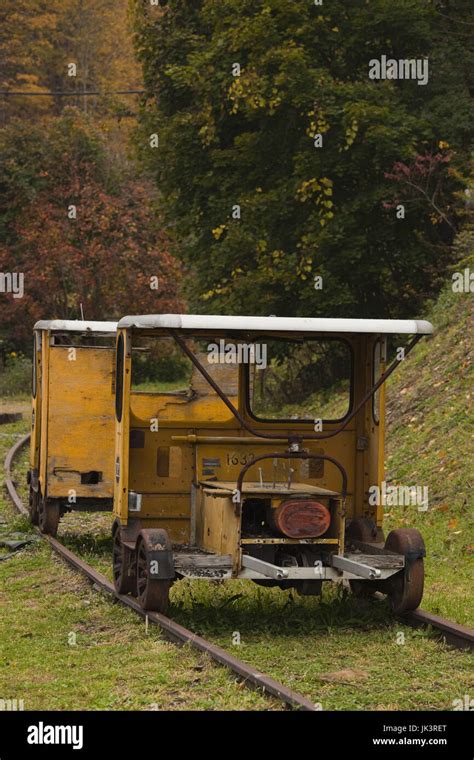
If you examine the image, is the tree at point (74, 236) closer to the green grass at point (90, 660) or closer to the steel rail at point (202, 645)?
the steel rail at point (202, 645)

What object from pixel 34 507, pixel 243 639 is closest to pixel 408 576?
pixel 243 639

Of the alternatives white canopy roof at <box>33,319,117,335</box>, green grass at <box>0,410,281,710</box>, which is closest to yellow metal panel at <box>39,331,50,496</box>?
white canopy roof at <box>33,319,117,335</box>

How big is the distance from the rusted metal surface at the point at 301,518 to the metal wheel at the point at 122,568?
4.89 ft

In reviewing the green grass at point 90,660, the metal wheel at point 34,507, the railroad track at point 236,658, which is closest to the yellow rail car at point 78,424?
the metal wheel at point 34,507

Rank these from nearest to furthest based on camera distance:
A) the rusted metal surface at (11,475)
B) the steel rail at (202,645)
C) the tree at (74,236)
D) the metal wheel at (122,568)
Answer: the steel rail at (202,645)
the metal wheel at (122,568)
the rusted metal surface at (11,475)
the tree at (74,236)

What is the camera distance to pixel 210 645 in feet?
30.2

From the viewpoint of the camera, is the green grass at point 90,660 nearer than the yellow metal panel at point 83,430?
Yes

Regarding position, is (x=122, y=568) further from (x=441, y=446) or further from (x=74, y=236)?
(x=74, y=236)

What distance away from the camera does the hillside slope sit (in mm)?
13125

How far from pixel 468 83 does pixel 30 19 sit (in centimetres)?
4527

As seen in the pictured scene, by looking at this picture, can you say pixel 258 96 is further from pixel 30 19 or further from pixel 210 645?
pixel 30 19

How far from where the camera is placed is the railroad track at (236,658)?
7765 millimetres

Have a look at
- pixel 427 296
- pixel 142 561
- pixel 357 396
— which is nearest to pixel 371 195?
pixel 427 296

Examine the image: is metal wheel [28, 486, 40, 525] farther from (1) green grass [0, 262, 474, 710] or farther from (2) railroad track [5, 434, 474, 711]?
(2) railroad track [5, 434, 474, 711]
